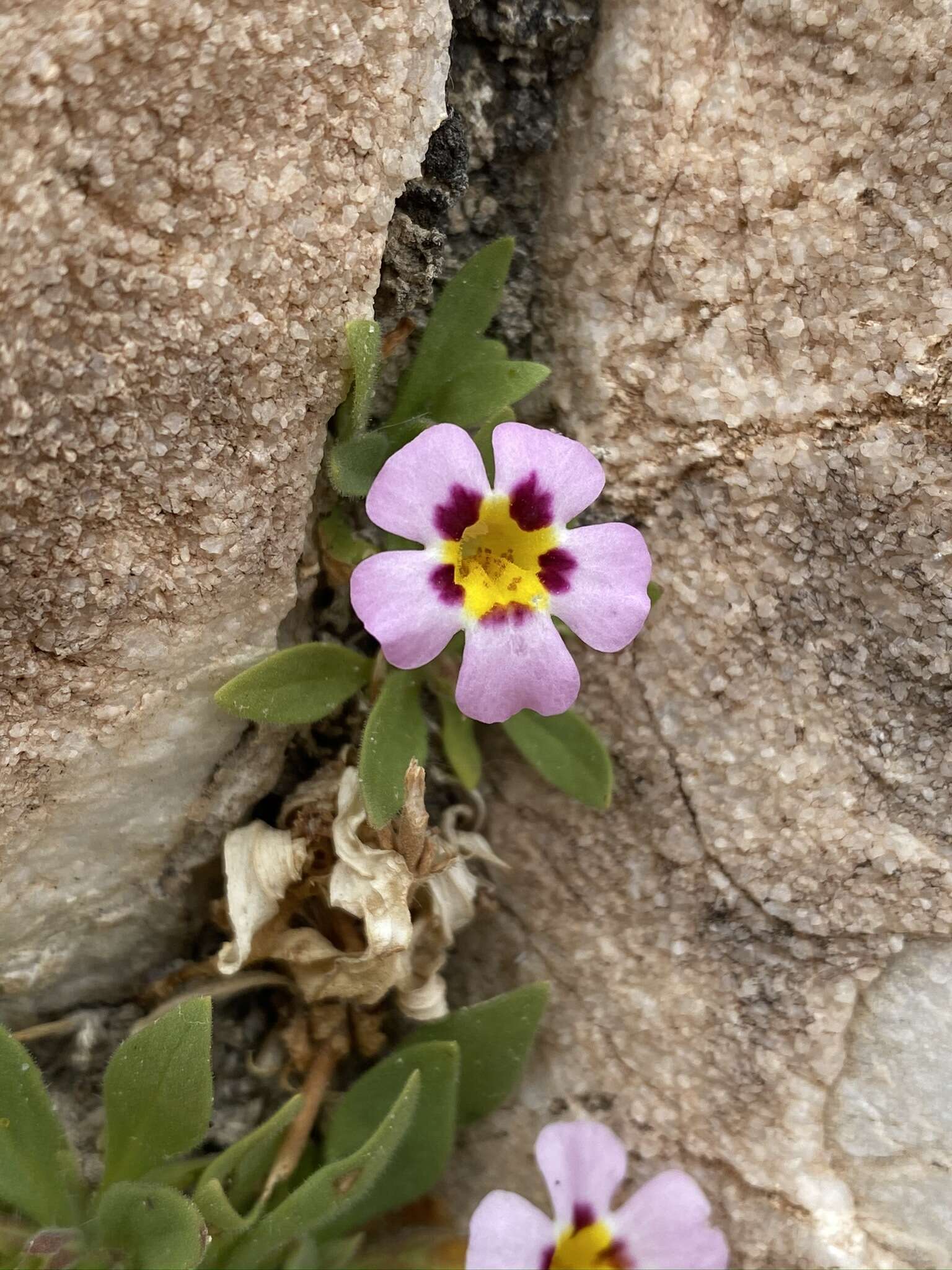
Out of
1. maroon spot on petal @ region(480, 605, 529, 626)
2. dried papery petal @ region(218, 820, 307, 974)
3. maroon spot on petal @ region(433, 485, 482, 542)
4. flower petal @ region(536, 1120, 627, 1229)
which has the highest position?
maroon spot on petal @ region(433, 485, 482, 542)

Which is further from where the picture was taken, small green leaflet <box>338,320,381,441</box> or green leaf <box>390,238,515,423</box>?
green leaf <box>390,238,515,423</box>

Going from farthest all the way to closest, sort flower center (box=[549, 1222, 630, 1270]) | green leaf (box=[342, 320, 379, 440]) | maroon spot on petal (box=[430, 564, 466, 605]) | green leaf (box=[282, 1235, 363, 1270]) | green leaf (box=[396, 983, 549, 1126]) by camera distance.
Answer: green leaf (box=[396, 983, 549, 1126])
flower center (box=[549, 1222, 630, 1270])
green leaf (box=[282, 1235, 363, 1270])
maroon spot on petal (box=[430, 564, 466, 605])
green leaf (box=[342, 320, 379, 440])

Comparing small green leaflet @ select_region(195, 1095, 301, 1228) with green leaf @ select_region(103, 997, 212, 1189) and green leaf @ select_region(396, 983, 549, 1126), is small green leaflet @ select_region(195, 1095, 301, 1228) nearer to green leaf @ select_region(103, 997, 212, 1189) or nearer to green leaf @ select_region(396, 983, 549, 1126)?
green leaf @ select_region(103, 997, 212, 1189)

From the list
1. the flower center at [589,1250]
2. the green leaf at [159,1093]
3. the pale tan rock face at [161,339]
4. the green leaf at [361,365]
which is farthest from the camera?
the flower center at [589,1250]

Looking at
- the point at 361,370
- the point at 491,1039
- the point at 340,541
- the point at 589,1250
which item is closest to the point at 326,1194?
the point at 491,1039

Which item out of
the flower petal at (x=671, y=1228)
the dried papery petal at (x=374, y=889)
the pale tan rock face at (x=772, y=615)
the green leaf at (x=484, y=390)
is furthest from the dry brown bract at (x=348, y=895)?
the green leaf at (x=484, y=390)

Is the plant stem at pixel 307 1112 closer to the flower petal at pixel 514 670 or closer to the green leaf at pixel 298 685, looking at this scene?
the green leaf at pixel 298 685

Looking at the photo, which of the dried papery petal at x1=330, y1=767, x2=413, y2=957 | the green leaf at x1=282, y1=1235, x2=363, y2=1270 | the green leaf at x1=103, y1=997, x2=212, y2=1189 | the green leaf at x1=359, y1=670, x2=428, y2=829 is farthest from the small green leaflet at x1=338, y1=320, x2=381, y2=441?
the green leaf at x1=282, y1=1235, x2=363, y2=1270
